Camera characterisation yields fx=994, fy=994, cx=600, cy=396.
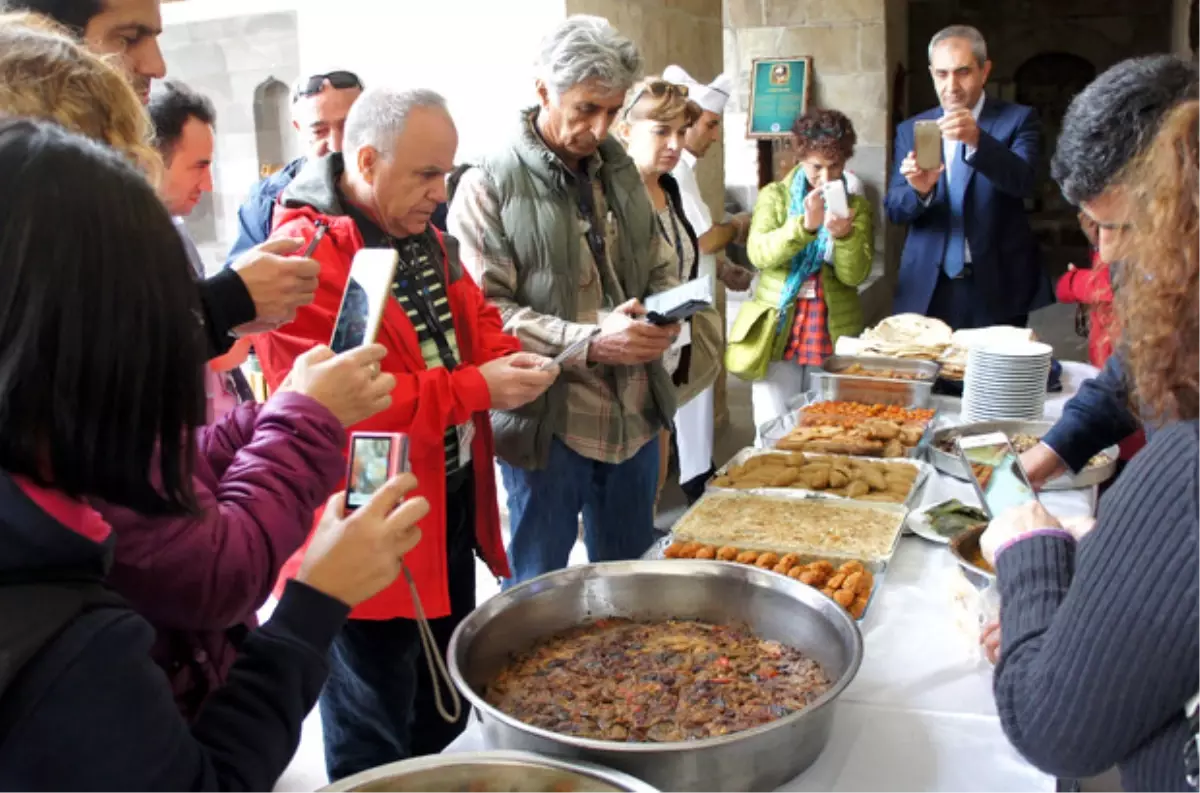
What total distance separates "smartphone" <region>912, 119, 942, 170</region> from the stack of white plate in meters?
1.12

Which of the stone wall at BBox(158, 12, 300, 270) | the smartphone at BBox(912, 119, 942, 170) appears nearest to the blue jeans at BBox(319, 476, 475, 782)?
the smartphone at BBox(912, 119, 942, 170)

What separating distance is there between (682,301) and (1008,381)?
3.51ft

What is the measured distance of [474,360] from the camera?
6.82 feet

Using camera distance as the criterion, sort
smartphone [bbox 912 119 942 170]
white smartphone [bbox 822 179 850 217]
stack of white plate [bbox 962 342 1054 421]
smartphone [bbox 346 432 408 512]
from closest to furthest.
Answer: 1. smartphone [bbox 346 432 408 512]
2. stack of white plate [bbox 962 342 1054 421]
3. smartphone [bbox 912 119 942 170]
4. white smartphone [bbox 822 179 850 217]

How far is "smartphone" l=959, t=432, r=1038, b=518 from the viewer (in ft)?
4.50

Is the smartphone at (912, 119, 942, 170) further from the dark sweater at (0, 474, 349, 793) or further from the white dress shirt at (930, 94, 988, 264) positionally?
the dark sweater at (0, 474, 349, 793)

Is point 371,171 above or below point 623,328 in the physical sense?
above

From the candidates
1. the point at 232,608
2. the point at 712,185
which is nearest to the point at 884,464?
the point at 232,608

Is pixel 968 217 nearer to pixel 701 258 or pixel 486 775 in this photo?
pixel 701 258

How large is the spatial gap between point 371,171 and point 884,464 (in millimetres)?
1300

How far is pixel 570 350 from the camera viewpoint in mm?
2092

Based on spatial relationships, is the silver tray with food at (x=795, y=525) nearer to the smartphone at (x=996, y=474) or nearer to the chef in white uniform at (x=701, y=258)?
the smartphone at (x=996, y=474)

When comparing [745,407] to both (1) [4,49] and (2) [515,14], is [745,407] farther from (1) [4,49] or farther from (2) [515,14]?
(1) [4,49]

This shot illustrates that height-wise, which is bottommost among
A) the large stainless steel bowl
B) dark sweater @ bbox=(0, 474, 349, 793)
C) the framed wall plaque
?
the large stainless steel bowl
